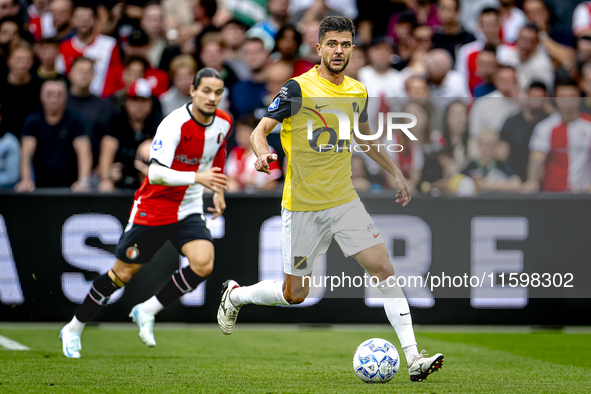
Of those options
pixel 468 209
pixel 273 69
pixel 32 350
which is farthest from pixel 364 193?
pixel 32 350

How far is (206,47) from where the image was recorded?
33.2 ft

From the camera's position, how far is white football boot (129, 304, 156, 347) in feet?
23.3

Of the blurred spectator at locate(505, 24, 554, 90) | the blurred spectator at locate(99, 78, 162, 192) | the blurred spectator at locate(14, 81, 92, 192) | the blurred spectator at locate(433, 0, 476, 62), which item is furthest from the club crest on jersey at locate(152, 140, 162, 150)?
the blurred spectator at locate(505, 24, 554, 90)

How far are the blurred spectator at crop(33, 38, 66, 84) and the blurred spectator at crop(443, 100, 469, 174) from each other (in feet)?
16.8

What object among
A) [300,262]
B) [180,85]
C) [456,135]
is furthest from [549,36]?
[300,262]

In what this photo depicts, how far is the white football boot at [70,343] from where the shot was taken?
6828 mm

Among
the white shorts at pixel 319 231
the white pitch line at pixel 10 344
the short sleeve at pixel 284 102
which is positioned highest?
the short sleeve at pixel 284 102

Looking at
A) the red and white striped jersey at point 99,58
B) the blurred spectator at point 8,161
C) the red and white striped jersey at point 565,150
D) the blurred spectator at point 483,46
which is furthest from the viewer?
the blurred spectator at point 483,46

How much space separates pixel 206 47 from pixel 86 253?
336 centimetres

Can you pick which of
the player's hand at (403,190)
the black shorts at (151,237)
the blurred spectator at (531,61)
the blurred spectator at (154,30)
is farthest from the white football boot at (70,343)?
the blurred spectator at (531,61)

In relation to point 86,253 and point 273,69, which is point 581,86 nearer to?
point 273,69

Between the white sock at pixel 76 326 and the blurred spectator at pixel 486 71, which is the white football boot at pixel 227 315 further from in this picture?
the blurred spectator at pixel 486 71

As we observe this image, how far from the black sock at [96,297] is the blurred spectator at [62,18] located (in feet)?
16.8

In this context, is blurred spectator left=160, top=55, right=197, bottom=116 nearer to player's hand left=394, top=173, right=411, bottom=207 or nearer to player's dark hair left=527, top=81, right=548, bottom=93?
player's dark hair left=527, top=81, right=548, bottom=93
